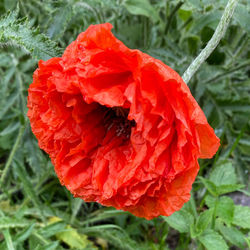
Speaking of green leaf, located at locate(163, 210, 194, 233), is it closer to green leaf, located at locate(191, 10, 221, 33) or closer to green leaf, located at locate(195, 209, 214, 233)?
green leaf, located at locate(195, 209, 214, 233)

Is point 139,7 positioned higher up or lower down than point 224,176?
higher up

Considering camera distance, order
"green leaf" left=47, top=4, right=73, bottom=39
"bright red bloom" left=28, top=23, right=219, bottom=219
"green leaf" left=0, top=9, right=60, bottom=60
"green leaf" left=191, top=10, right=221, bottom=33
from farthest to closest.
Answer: "green leaf" left=191, top=10, right=221, bottom=33 → "green leaf" left=47, top=4, right=73, bottom=39 → "green leaf" left=0, top=9, right=60, bottom=60 → "bright red bloom" left=28, top=23, right=219, bottom=219

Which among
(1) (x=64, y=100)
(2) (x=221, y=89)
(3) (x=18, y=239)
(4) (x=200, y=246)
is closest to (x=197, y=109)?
(1) (x=64, y=100)

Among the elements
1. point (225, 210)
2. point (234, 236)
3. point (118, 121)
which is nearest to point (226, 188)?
point (225, 210)

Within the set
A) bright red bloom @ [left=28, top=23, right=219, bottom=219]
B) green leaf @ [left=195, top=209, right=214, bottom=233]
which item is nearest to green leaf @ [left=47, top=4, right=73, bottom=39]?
bright red bloom @ [left=28, top=23, right=219, bottom=219]

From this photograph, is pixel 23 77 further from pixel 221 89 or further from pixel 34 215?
pixel 221 89

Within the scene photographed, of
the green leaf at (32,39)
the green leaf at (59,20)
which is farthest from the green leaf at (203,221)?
the green leaf at (59,20)

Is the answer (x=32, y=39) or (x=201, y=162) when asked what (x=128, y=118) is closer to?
(x=32, y=39)
